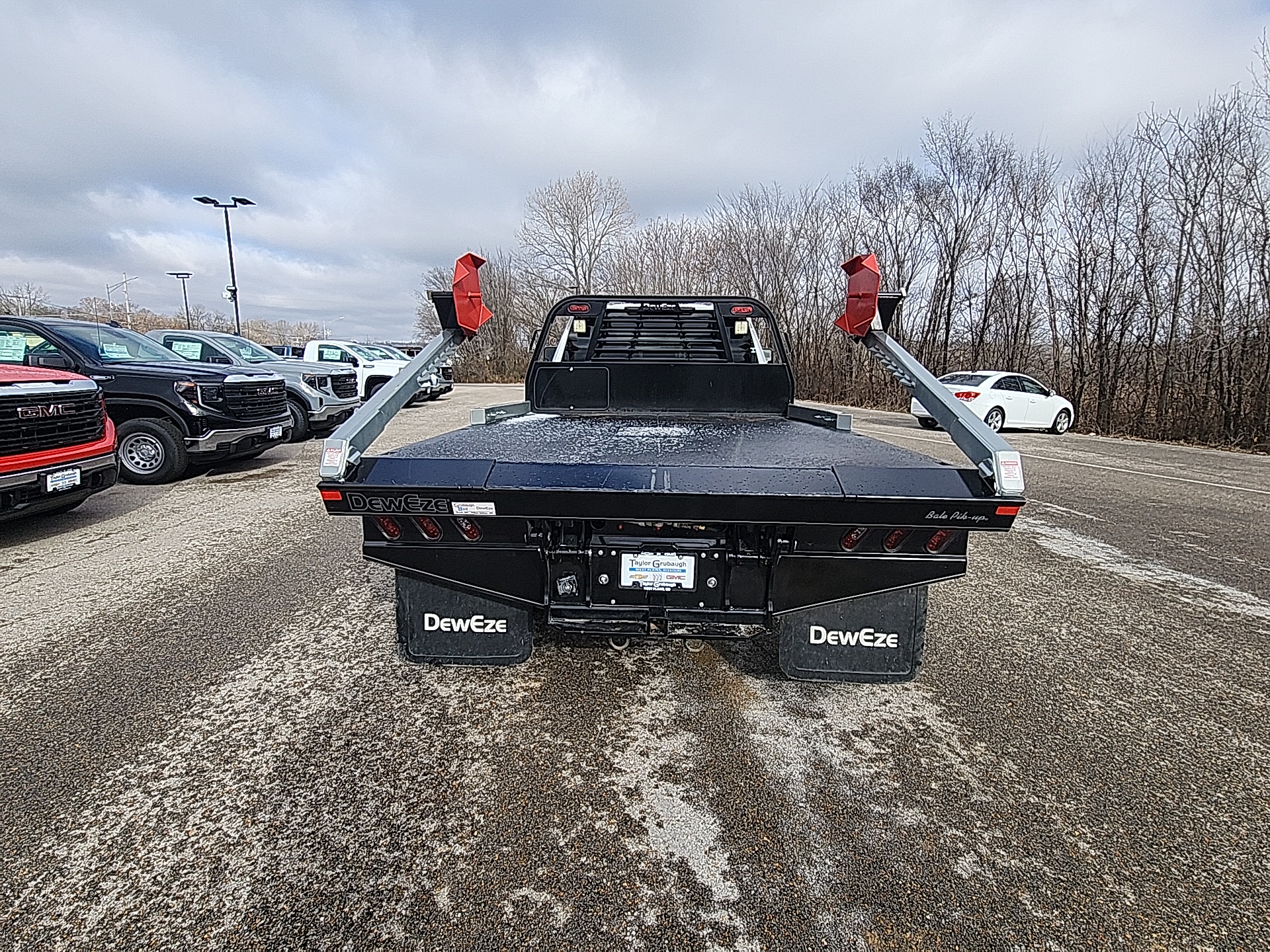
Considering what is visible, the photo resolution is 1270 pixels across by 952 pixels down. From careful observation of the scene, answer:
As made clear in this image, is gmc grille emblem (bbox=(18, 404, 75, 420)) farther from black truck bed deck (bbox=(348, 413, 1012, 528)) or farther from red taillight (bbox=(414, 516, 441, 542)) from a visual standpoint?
red taillight (bbox=(414, 516, 441, 542))

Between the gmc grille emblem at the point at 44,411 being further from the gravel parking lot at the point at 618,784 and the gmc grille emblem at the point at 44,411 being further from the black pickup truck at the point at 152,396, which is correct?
the black pickup truck at the point at 152,396

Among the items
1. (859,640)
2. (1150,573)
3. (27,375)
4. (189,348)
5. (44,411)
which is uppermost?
(189,348)

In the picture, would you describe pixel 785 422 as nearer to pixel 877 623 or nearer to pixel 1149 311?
pixel 877 623

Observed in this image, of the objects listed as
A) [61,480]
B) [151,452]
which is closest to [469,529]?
[61,480]

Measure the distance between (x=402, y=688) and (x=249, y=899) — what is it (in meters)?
1.23

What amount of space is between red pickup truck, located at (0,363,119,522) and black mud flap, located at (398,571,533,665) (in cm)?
414

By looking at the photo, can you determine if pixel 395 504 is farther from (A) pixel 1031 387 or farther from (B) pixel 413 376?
(A) pixel 1031 387

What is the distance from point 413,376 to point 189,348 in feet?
33.5

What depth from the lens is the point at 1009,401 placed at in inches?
596

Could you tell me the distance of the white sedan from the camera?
1497 centimetres

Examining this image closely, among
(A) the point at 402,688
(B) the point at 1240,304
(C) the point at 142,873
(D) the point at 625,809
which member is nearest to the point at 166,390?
(A) the point at 402,688

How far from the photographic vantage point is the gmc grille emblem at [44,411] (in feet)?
16.5

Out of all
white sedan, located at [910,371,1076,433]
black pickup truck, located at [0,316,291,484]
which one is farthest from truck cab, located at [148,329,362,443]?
white sedan, located at [910,371,1076,433]

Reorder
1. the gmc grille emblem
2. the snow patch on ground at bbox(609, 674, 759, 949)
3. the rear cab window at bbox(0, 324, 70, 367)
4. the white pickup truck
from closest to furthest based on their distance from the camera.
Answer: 1. the snow patch on ground at bbox(609, 674, 759, 949)
2. the gmc grille emblem
3. the rear cab window at bbox(0, 324, 70, 367)
4. the white pickup truck
